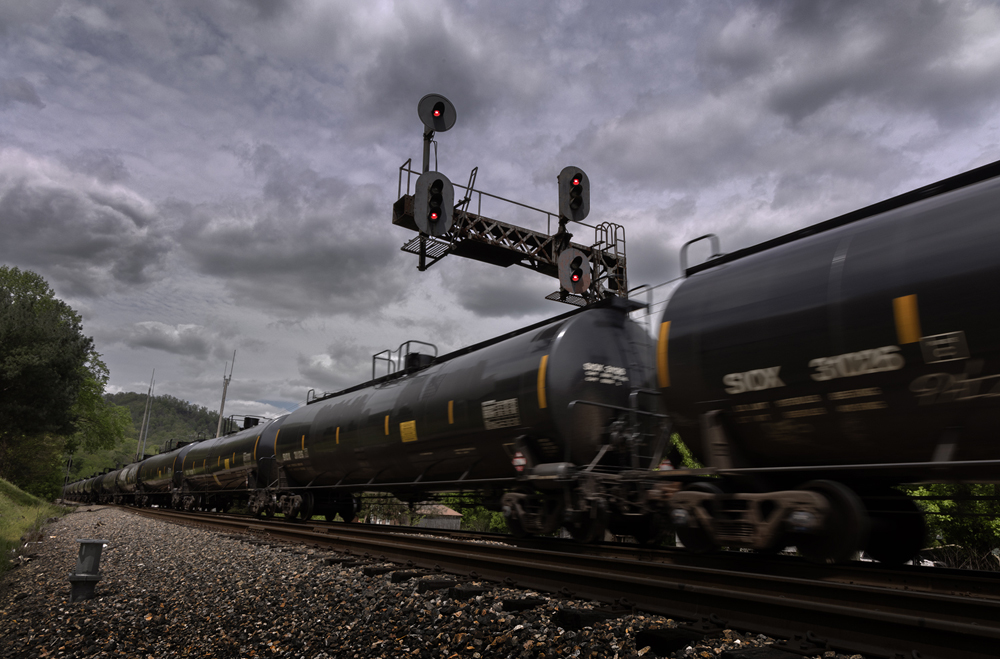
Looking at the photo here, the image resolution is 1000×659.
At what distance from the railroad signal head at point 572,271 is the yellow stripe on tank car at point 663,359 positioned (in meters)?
6.82

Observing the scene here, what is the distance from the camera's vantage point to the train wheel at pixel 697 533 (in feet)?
18.9

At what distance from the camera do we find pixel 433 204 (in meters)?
12.6

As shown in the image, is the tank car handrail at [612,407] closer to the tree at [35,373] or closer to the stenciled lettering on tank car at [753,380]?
the stenciled lettering on tank car at [753,380]

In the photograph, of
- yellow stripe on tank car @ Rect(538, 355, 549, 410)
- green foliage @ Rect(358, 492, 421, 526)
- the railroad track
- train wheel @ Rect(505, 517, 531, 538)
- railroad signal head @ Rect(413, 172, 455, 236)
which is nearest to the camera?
the railroad track

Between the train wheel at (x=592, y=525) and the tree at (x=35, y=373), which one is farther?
the tree at (x=35, y=373)

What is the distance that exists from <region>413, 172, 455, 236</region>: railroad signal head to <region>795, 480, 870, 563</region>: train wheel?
921 cm

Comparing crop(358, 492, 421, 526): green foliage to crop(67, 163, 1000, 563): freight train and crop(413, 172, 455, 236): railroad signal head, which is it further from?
crop(413, 172, 455, 236): railroad signal head

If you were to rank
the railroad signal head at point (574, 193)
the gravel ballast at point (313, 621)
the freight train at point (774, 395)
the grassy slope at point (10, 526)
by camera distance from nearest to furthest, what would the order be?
the gravel ballast at point (313, 621) < the freight train at point (774, 395) < the grassy slope at point (10, 526) < the railroad signal head at point (574, 193)

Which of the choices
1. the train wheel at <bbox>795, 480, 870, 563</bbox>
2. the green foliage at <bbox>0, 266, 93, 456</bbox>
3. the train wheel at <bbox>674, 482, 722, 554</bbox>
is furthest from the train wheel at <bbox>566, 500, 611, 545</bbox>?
the green foliage at <bbox>0, 266, 93, 456</bbox>

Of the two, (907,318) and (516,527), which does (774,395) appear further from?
(516,527)

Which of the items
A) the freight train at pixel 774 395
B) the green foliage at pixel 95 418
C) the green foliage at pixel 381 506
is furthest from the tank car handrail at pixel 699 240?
the green foliage at pixel 95 418

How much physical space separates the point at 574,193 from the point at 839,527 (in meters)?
10.2

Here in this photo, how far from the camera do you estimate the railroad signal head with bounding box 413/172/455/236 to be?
40.9ft

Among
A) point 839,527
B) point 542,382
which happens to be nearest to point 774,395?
point 839,527
